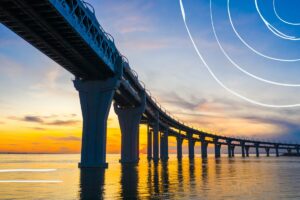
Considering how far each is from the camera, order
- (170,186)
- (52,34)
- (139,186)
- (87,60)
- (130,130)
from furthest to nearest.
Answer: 1. (130,130)
2. (87,60)
3. (52,34)
4. (139,186)
5. (170,186)

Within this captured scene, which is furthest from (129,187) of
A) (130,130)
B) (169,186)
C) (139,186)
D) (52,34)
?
(130,130)

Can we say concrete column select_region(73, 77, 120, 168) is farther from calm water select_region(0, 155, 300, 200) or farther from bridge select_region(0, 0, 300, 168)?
calm water select_region(0, 155, 300, 200)

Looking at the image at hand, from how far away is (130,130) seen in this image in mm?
88938

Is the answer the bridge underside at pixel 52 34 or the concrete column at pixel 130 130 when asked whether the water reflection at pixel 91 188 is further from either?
the concrete column at pixel 130 130

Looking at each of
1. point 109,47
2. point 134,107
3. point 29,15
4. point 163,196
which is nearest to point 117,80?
point 109,47

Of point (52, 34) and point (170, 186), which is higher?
point (52, 34)

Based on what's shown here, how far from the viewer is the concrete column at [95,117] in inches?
2227

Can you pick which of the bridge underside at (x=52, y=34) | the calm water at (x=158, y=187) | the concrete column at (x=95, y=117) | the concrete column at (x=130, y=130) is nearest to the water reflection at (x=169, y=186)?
the calm water at (x=158, y=187)

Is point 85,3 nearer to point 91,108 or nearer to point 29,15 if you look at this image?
point 29,15

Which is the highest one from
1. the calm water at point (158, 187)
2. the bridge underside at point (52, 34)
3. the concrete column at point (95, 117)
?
the bridge underside at point (52, 34)

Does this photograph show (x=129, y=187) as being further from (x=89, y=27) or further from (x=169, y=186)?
Result: (x=89, y=27)

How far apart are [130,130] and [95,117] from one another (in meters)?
32.6

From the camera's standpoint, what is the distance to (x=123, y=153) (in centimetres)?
8962

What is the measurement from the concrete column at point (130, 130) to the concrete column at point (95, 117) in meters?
31.3
